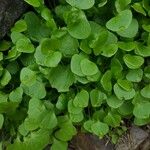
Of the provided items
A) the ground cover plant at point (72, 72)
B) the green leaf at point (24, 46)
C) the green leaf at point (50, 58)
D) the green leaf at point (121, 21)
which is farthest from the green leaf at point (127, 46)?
the green leaf at point (24, 46)

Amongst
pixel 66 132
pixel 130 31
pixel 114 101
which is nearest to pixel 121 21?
pixel 130 31

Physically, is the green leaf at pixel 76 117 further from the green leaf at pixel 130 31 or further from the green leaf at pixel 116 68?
the green leaf at pixel 130 31

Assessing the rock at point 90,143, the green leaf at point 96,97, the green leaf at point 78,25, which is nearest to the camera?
the green leaf at point 78,25

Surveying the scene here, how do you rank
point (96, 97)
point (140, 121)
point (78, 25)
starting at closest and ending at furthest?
point (78, 25), point (96, 97), point (140, 121)

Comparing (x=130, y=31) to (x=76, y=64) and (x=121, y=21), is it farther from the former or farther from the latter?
(x=76, y=64)

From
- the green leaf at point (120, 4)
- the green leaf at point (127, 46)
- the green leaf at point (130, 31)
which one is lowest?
the green leaf at point (127, 46)

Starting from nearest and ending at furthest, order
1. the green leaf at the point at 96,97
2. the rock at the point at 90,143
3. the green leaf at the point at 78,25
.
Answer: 1. the green leaf at the point at 78,25
2. the green leaf at the point at 96,97
3. the rock at the point at 90,143

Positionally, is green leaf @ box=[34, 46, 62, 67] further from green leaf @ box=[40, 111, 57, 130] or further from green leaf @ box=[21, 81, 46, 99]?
green leaf @ box=[40, 111, 57, 130]
